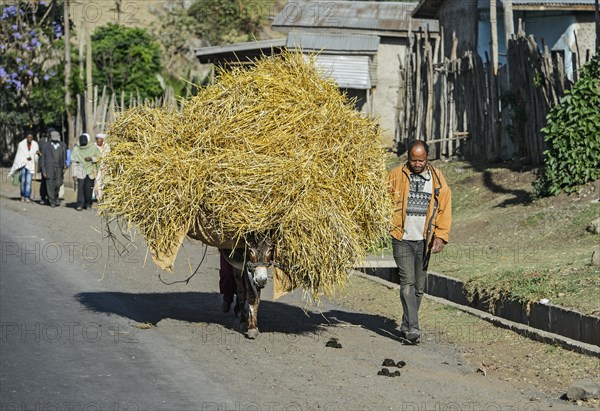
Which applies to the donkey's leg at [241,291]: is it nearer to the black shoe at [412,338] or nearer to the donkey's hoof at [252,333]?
the donkey's hoof at [252,333]

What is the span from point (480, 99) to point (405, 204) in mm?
12149

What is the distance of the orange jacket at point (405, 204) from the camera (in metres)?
10.6

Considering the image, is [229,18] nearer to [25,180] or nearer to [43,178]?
[25,180]

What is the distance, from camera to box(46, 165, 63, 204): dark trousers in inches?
939

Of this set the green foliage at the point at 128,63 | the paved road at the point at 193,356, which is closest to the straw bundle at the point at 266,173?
the paved road at the point at 193,356

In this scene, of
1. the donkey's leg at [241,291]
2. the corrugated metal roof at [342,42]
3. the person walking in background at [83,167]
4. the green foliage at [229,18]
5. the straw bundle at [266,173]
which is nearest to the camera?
the straw bundle at [266,173]

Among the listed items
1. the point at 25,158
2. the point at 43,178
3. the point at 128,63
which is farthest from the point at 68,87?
the point at 43,178

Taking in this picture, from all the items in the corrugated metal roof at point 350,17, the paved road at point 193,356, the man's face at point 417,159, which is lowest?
the paved road at point 193,356

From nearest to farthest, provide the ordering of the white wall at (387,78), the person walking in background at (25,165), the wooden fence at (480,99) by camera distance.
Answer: the wooden fence at (480,99), the person walking in background at (25,165), the white wall at (387,78)

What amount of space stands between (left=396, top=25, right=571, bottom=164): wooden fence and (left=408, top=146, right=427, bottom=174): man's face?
780cm

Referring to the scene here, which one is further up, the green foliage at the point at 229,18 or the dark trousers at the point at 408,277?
the green foliage at the point at 229,18

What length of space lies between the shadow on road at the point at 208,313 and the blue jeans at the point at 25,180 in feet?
40.8

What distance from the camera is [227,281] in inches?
458

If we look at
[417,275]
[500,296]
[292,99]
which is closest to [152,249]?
[292,99]
